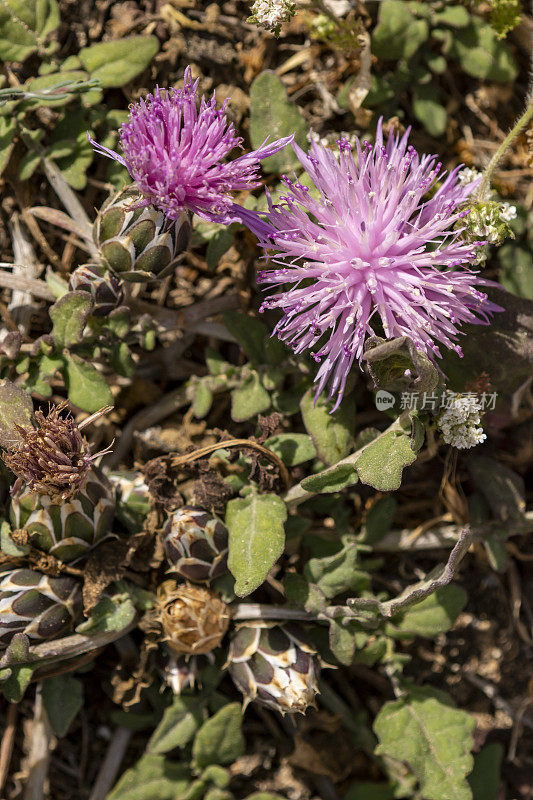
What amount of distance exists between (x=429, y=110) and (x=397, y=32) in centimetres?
44

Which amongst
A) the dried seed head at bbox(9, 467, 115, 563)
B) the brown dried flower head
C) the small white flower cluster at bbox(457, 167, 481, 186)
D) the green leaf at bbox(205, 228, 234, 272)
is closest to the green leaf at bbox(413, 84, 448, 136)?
the small white flower cluster at bbox(457, 167, 481, 186)

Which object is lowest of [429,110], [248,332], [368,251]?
[248,332]

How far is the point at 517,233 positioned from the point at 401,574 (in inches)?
77.3

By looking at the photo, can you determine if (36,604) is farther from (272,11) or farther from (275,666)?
(272,11)

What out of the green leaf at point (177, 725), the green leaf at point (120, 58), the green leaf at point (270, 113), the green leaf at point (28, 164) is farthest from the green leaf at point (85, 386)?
the green leaf at point (177, 725)

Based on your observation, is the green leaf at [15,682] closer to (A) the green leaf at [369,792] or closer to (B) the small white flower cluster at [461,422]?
(A) the green leaf at [369,792]

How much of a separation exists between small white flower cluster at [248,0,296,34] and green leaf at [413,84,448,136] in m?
1.02

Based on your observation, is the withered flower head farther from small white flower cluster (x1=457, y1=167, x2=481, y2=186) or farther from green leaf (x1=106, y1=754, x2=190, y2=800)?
small white flower cluster (x1=457, y1=167, x2=481, y2=186)

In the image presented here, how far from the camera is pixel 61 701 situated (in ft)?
11.0

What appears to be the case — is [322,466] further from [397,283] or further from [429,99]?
[429,99]

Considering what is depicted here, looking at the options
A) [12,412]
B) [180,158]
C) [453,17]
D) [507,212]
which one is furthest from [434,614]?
[453,17]

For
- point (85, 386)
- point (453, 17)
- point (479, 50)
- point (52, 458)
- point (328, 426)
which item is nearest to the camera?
point (52, 458)

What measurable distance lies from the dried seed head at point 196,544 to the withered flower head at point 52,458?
0.47 meters

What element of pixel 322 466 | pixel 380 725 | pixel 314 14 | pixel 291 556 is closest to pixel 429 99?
pixel 314 14
